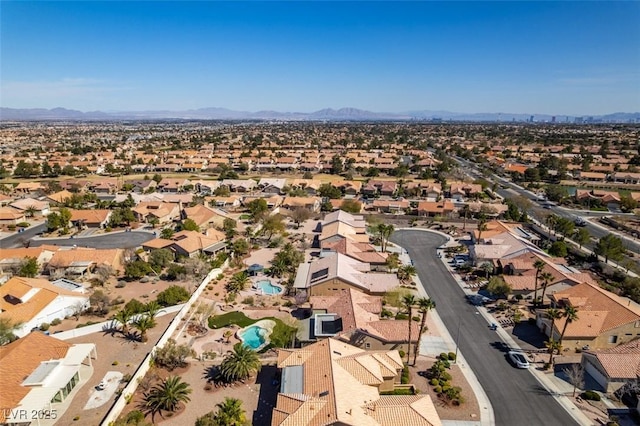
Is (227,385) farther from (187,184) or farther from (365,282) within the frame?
(187,184)

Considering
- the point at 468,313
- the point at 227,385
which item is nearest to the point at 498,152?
the point at 468,313

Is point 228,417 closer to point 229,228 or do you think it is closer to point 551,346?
point 551,346

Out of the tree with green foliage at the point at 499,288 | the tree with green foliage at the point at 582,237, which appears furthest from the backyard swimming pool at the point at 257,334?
the tree with green foliage at the point at 582,237

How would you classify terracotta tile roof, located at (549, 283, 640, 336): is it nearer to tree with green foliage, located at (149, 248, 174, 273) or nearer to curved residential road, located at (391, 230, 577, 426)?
curved residential road, located at (391, 230, 577, 426)

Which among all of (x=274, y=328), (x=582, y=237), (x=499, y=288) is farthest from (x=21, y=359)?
(x=582, y=237)

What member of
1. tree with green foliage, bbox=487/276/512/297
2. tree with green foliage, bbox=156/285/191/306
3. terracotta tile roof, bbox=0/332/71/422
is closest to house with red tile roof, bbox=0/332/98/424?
terracotta tile roof, bbox=0/332/71/422

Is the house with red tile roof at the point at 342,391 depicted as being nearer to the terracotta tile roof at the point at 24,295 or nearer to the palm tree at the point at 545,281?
the palm tree at the point at 545,281
